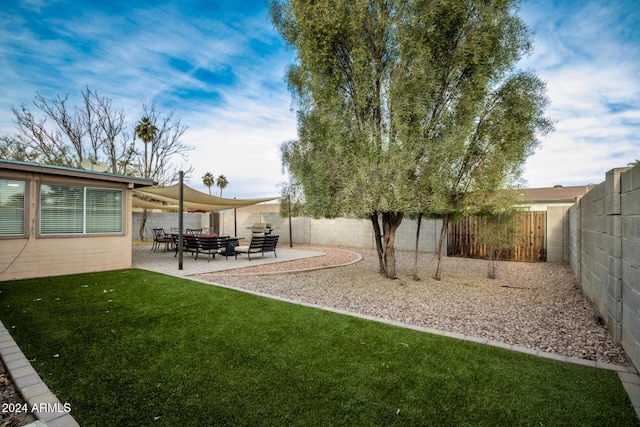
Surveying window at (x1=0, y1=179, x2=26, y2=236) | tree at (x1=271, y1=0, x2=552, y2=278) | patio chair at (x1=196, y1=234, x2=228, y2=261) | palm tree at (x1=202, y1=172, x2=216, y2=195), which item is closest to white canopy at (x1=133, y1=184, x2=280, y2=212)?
patio chair at (x1=196, y1=234, x2=228, y2=261)

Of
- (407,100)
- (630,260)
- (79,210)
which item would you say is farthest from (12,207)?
(630,260)

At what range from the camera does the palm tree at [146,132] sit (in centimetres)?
1958

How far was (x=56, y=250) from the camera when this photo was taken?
7.78 meters

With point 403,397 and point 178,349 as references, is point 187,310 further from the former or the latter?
point 403,397

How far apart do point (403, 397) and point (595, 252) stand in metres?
3.97

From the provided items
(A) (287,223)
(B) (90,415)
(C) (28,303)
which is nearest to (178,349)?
A: (B) (90,415)

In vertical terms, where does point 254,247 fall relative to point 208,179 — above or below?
below

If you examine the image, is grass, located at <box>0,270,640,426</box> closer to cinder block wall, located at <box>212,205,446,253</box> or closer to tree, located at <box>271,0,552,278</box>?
tree, located at <box>271,0,552,278</box>

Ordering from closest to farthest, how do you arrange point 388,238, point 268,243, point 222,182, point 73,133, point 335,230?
point 388,238, point 268,243, point 335,230, point 73,133, point 222,182

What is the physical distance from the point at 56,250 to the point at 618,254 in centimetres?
1054

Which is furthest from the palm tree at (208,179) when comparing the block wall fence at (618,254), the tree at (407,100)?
the block wall fence at (618,254)

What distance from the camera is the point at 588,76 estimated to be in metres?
8.50

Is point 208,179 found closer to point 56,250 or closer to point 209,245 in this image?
point 209,245

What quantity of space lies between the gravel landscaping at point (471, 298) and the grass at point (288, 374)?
2.45 ft
